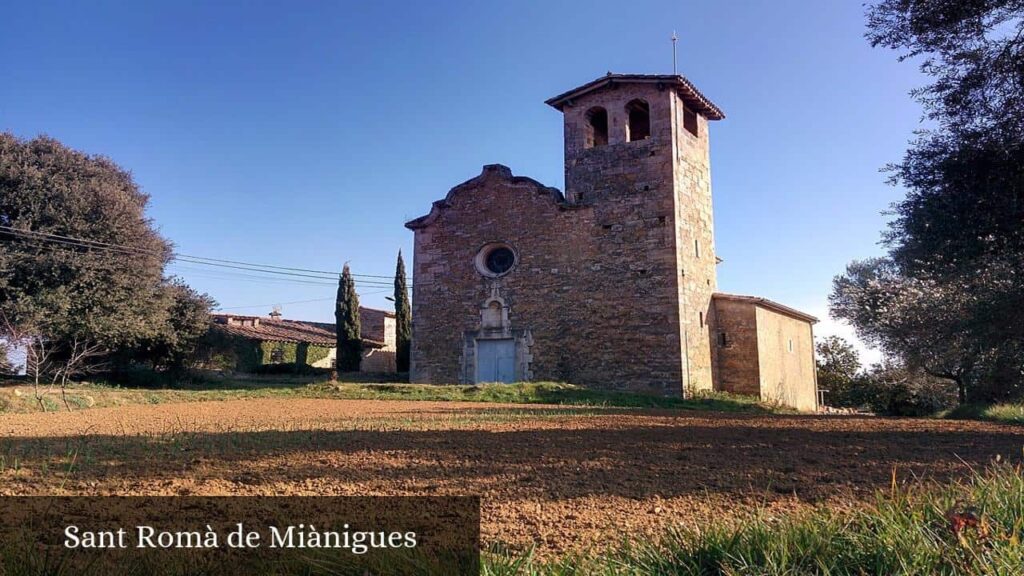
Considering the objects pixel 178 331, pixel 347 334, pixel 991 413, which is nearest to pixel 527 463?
pixel 991 413

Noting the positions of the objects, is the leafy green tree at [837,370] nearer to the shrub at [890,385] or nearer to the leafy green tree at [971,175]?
the shrub at [890,385]

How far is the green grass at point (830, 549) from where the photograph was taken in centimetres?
294

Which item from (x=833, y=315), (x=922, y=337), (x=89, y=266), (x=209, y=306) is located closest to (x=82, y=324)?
(x=89, y=266)

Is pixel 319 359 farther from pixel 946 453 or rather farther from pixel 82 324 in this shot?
pixel 946 453

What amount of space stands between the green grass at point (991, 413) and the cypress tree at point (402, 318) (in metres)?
21.1

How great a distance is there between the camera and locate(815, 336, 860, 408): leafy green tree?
108ft

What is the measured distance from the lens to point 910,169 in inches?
435

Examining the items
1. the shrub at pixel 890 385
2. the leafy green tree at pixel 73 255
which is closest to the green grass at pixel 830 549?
the leafy green tree at pixel 73 255

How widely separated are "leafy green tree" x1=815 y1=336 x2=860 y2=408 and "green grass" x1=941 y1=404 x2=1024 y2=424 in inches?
694

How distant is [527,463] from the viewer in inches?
249

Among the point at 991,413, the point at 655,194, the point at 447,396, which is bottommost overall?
the point at 991,413

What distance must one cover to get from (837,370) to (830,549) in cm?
3705

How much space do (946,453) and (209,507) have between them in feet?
24.2
